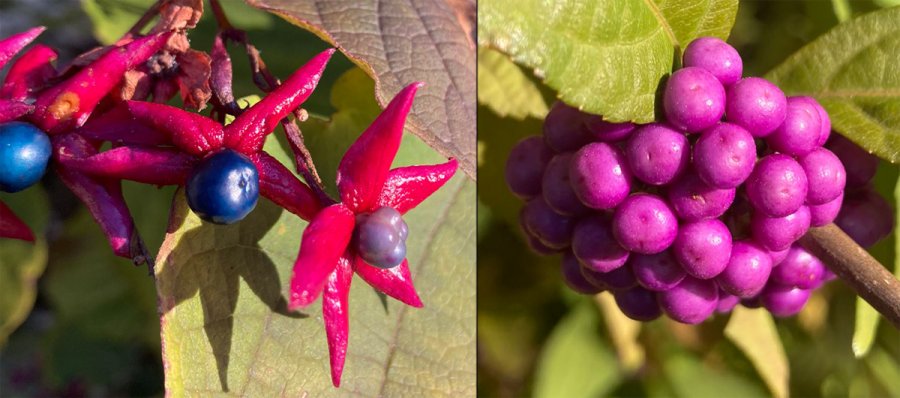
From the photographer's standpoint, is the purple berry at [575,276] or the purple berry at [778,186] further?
the purple berry at [575,276]

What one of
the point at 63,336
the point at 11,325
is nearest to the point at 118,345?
the point at 63,336

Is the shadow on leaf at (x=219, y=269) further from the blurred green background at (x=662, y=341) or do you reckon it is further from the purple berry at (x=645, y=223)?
the blurred green background at (x=662, y=341)

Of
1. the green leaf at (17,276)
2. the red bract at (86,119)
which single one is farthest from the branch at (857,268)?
the green leaf at (17,276)

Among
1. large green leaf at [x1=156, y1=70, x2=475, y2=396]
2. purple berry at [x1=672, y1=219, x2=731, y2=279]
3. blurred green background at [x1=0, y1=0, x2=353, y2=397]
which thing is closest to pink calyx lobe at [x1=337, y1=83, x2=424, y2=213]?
large green leaf at [x1=156, y1=70, x2=475, y2=396]

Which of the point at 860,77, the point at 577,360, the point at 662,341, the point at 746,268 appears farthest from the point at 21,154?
the point at 662,341

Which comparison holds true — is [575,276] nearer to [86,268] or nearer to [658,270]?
[658,270]

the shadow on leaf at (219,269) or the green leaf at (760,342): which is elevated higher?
the shadow on leaf at (219,269)

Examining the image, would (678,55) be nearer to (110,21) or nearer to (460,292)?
(460,292)
